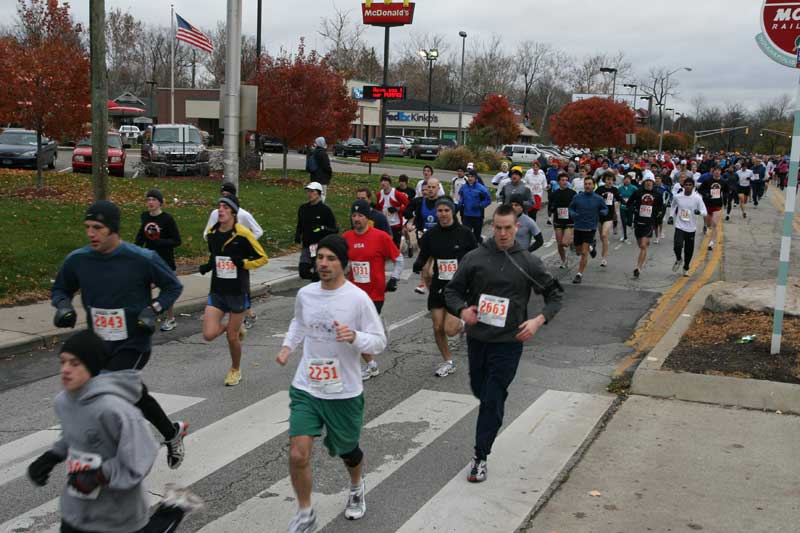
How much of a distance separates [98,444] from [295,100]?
2696cm

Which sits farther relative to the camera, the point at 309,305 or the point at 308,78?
the point at 308,78

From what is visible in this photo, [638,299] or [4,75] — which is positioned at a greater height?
[4,75]

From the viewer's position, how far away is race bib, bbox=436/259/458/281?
8.77 metres

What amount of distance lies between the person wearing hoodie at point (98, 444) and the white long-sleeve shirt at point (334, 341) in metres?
1.45

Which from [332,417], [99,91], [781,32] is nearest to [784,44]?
[781,32]

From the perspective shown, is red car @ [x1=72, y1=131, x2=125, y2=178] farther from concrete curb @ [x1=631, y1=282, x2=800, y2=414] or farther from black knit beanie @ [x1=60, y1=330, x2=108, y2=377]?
black knit beanie @ [x1=60, y1=330, x2=108, y2=377]

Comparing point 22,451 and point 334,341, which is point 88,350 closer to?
point 334,341

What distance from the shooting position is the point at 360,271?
8.22m

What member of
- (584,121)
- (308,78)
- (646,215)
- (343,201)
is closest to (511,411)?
(646,215)

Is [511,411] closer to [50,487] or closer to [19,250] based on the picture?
[50,487]

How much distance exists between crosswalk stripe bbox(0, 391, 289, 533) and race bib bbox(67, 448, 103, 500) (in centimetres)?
170

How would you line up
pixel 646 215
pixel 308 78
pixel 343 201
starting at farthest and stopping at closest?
A: pixel 308 78
pixel 343 201
pixel 646 215

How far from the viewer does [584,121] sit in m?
58.1

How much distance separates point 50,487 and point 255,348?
4292 millimetres
